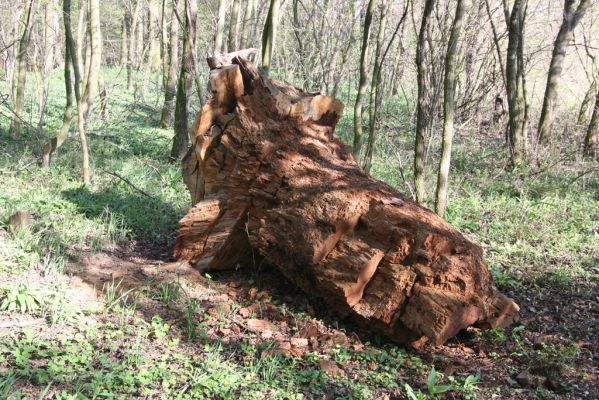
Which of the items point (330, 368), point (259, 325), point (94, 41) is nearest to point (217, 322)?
point (259, 325)

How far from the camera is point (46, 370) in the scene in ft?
10.2

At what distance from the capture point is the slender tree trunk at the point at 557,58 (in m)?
9.14

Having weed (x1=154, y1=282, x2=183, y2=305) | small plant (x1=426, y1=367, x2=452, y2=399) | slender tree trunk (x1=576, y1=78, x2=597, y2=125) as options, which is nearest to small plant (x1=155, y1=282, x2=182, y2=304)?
weed (x1=154, y1=282, x2=183, y2=305)

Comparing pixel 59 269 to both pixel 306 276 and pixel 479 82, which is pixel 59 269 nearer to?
pixel 306 276

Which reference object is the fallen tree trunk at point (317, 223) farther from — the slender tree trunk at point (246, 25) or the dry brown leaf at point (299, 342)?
the slender tree trunk at point (246, 25)

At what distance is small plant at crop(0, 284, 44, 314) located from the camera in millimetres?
3652

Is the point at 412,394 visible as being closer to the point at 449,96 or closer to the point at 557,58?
the point at 449,96

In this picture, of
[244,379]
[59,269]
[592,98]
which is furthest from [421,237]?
[592,98]

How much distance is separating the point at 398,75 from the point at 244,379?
13727 millimetres

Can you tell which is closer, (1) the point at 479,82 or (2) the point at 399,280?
(2) the point at 399,280

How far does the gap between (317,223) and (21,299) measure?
7.67 ft

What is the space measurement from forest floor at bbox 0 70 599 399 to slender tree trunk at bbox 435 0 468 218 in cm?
76

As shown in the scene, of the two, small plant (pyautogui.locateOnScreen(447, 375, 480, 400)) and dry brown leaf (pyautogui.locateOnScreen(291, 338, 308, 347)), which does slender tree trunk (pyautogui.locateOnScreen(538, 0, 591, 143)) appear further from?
dry brown leaf (pyautogui.locateOnScreen(291, 338, 308, 347))

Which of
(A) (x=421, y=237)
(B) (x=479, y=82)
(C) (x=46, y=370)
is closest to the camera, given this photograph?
(C) (x=46, y=370)
